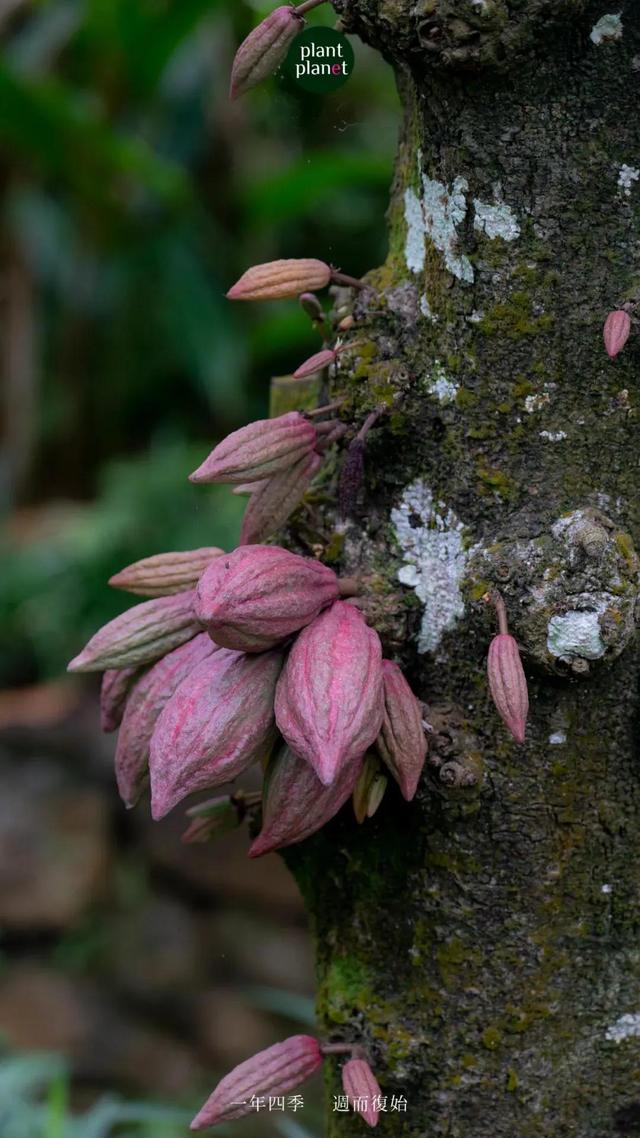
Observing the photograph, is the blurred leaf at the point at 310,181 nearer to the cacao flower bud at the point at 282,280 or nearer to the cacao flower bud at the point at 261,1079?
the cacao flower bud at the point at 282,280

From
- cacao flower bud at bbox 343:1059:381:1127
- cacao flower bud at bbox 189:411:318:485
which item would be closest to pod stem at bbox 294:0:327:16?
cacao flower bud at bbox 189:411:318:485

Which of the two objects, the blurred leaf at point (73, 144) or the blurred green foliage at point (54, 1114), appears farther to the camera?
the blurred leaf at point (73, 144)

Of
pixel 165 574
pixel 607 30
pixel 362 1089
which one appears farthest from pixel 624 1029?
pixel 607 30

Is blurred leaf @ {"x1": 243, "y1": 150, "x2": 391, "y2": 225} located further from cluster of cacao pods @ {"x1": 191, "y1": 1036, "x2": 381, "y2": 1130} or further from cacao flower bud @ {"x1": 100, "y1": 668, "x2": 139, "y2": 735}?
cluster of cacao pods @ {"x1": 191, "y1": 1036, "x2": 381, "y2": 1130}

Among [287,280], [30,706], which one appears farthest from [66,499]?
[287,280]

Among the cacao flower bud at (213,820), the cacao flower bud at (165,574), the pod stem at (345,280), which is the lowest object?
the cacao flower bud at (213,820)

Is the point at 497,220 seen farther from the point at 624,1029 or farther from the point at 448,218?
the point at 624,1029

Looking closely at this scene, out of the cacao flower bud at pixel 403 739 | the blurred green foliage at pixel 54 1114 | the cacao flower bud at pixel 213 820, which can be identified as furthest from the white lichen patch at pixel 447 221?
the blurred green foliage at pixel 54 1114
